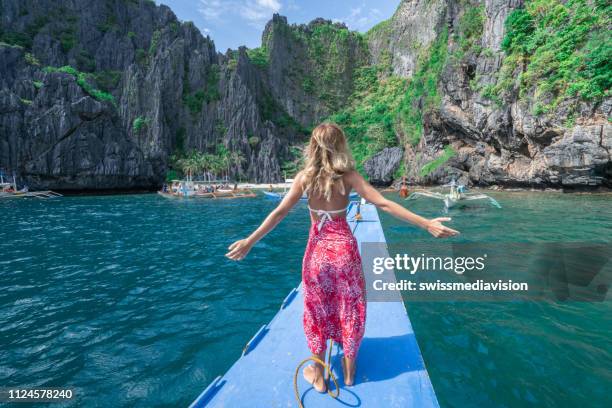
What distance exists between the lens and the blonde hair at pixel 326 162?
247cm

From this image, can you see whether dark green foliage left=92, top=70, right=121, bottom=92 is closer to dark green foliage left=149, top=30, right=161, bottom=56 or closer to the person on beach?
dark green foliage left=149, top=30, right=161, bottom=56

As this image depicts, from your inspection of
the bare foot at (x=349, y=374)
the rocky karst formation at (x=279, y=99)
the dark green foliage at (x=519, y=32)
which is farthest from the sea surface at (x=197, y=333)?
the dark green foliage at (x=519, y=32)

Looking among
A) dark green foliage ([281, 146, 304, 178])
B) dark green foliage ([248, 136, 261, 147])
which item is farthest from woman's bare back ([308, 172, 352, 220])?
dark green foliage ([248, 136, 261, 147])

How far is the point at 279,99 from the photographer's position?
318 ft

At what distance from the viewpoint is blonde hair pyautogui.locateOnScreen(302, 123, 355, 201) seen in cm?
247

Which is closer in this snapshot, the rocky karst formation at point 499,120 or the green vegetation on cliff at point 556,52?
the green vegetation on cliff at point 556,52

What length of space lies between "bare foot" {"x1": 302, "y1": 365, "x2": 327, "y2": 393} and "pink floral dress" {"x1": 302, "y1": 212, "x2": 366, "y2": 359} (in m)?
0.17

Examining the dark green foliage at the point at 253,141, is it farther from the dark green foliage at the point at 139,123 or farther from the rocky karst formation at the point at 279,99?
the dark green foliage at the point at 139,123

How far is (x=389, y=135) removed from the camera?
5966 cm

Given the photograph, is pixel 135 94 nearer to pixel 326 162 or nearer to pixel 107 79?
pixel 107 79

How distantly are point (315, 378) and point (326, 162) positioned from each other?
6.22ft

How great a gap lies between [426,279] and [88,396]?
6.81 m

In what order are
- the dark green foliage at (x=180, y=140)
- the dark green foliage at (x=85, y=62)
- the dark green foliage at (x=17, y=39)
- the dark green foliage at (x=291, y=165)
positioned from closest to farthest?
the dark green foliage at (x=17, y=39), the dark green foliage at (x=85, y=62), the dark green foliage at (x=291, y=165), the dark green foliage at (x=180, y=140)

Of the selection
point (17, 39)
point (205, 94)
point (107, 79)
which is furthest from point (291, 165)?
point (17, 39)
